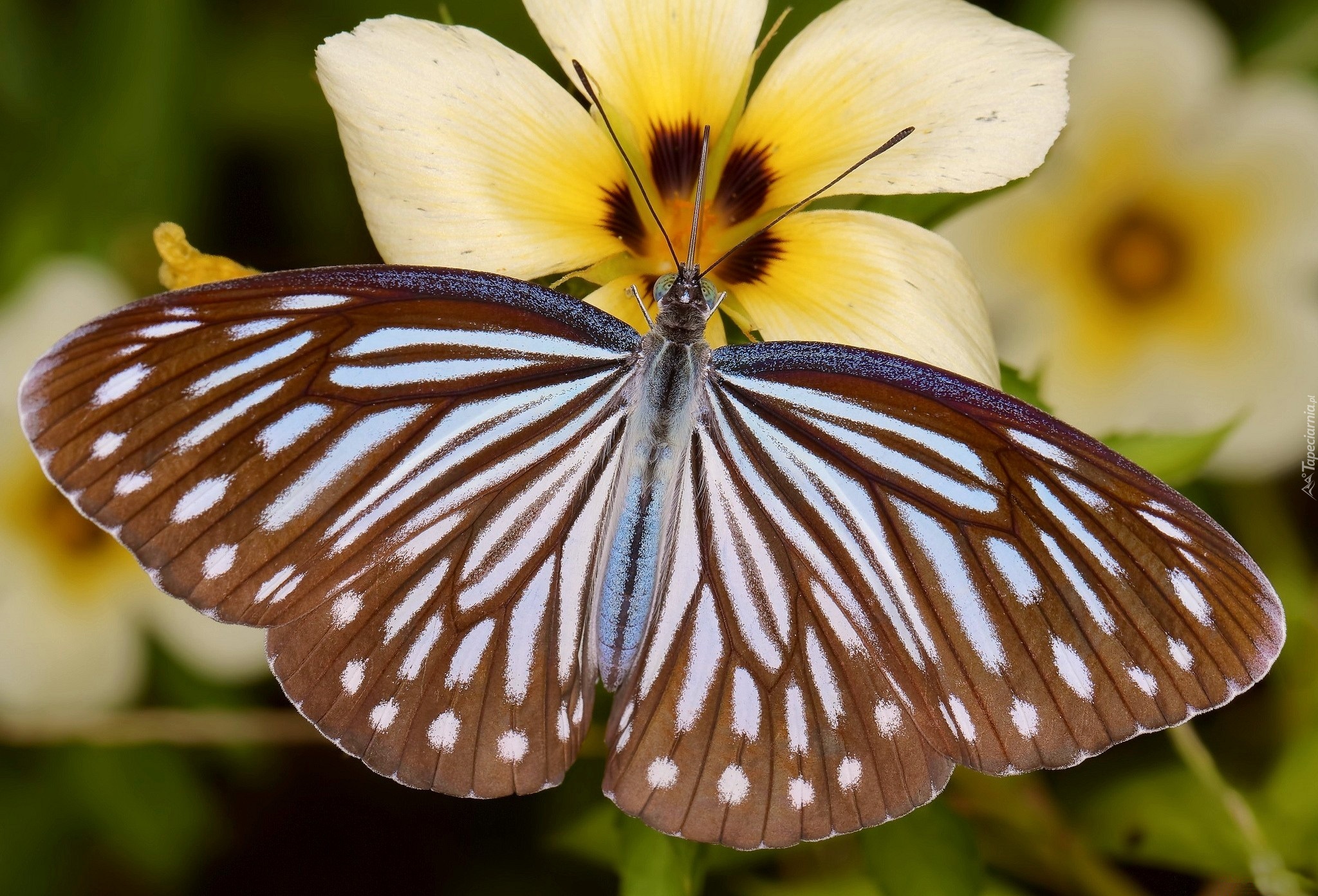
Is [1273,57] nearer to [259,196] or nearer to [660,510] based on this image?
[660,510]

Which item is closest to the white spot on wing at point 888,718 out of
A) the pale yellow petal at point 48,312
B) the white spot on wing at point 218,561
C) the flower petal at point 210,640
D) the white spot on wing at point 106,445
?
the white spot on wing at point 218,561

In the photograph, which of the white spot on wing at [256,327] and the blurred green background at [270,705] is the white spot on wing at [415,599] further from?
the blurred green background at [270,705]

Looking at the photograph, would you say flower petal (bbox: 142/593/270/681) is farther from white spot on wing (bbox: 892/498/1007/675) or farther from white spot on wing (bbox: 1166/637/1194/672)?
white spot on wing (bbox: 1166/637/1194/672)

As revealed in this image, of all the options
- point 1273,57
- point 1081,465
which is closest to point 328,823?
point 1081,465

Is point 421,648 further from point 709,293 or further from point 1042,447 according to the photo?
point 1042,447

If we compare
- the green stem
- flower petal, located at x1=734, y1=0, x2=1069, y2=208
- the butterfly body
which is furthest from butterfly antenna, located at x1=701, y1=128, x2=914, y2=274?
the green stem

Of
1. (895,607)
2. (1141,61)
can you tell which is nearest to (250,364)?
(895,607)
